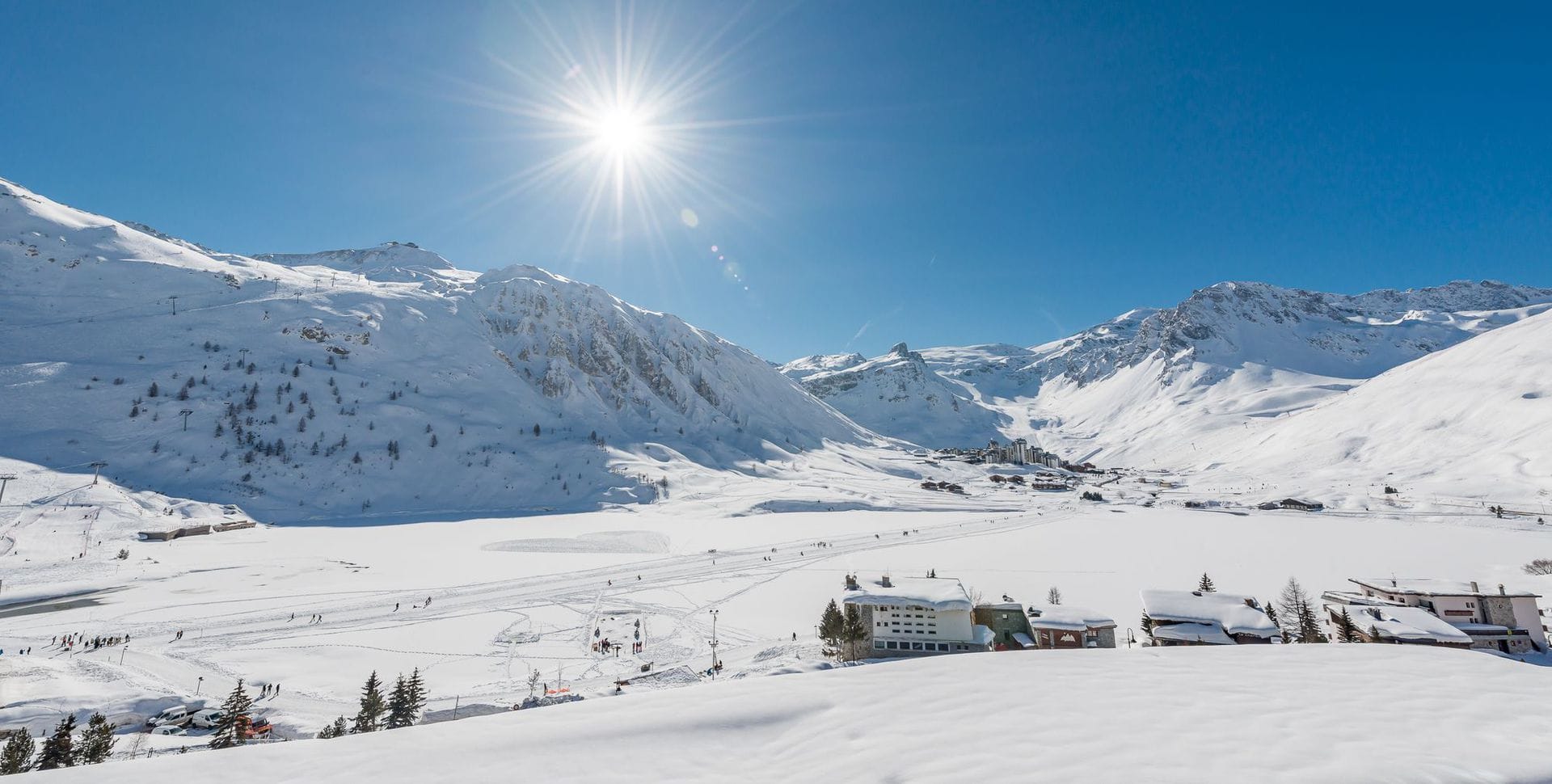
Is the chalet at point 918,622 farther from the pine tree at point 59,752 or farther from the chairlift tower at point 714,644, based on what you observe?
the pine tree at point 59,752

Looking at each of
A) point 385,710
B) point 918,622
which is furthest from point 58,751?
point 918,622

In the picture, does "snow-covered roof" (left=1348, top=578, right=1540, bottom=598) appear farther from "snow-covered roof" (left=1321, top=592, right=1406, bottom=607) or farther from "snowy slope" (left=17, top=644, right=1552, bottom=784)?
"snowy slope" (left=17, top=644, right=1552, bottom=784)

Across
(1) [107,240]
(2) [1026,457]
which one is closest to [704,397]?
(2) [1026,457]

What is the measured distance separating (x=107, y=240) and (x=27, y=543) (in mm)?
137290

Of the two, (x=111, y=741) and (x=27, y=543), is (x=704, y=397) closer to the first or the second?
(x=27, y=543)

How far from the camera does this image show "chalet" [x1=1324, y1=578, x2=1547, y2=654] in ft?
103

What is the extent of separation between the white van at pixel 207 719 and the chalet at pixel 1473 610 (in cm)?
5650

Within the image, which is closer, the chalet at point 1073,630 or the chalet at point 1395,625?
the chalet at point 1395,625

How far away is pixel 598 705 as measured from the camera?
9.43m

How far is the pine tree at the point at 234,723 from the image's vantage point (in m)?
22.3

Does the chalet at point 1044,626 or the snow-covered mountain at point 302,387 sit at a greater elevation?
the snow-covered mountain at point 302,387

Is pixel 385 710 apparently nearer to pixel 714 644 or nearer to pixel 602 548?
pixel 714 644

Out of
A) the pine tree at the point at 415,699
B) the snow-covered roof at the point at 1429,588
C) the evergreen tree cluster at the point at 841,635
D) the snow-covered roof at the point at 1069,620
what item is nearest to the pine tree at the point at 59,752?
the pine tree at the point at 415,699

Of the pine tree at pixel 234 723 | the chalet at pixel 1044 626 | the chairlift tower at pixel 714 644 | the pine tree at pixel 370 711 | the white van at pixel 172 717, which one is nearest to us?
the pine tree at pixel 234 723
